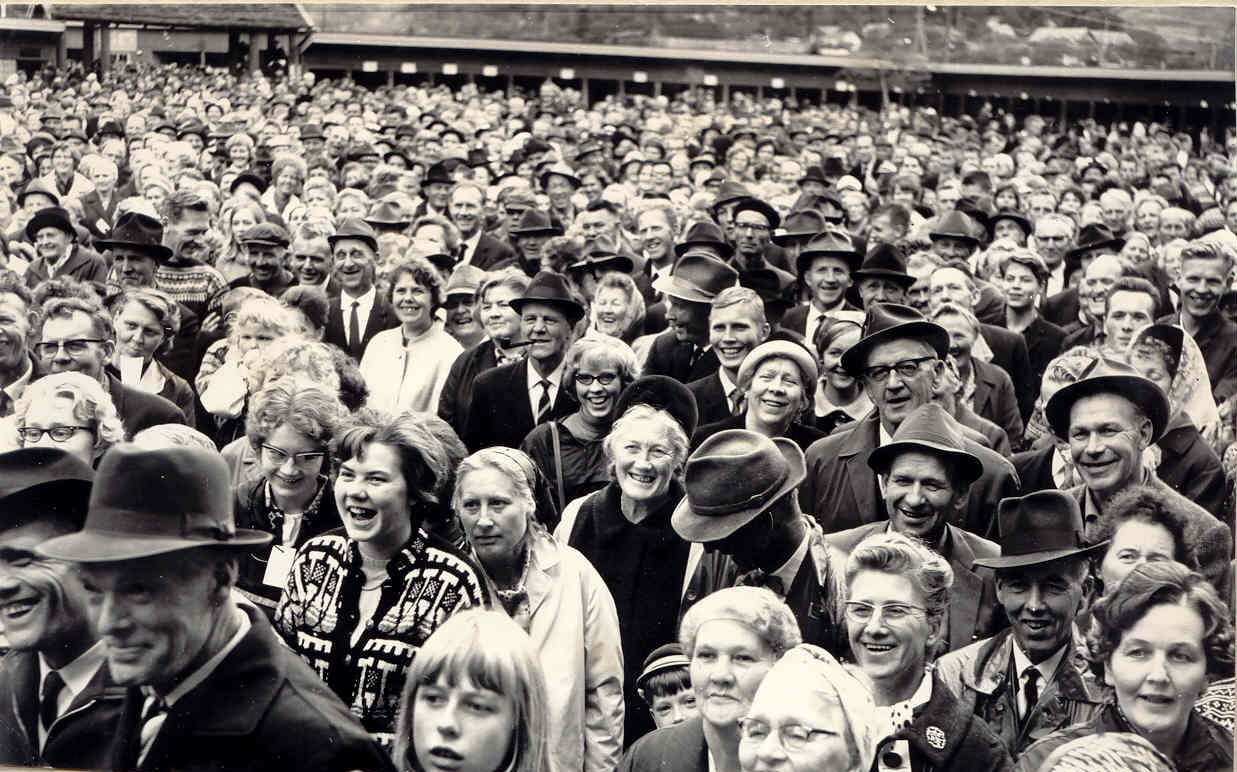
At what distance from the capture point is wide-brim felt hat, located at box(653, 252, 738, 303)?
5.61 m

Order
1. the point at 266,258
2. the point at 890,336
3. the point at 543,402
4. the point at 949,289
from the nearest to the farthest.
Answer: the point at 890,336, the point at 543,402, the point at 949,289, the point at 266,258

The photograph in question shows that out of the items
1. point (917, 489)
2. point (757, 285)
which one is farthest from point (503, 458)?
point (757, 285)

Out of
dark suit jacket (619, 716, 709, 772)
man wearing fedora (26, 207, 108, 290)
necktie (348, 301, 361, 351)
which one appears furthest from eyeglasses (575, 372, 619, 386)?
man wearing fedora (26, 207, 108, 290)

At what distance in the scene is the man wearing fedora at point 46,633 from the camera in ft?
A: 15.5

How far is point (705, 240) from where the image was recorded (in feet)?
21.9

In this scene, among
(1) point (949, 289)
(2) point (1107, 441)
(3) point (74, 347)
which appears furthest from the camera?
(1) point (949, 289)

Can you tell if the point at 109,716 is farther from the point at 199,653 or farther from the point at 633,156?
the point at 633,156

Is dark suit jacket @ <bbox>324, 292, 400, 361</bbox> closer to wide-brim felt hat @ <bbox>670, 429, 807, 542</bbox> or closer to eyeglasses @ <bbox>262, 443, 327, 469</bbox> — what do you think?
eyeglasses @ <bbox>262, 443, 327, 469</bbox>

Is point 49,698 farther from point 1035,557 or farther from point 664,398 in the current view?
point 1035,557

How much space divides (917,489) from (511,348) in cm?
168

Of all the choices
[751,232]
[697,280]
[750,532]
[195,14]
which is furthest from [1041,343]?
[195,14]

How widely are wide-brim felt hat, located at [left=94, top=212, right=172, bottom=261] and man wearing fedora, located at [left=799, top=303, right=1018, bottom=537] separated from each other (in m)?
2.77

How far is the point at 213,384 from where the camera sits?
546cm

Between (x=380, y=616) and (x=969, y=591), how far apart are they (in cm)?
163
